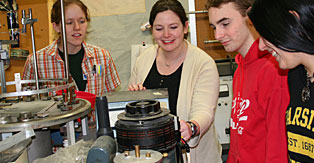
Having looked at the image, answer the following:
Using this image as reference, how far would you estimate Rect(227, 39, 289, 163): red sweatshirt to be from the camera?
1138 millimetres

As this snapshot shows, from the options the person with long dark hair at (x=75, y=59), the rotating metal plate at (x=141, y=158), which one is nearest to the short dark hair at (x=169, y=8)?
the person with long dark hair at (x=75, y=59)

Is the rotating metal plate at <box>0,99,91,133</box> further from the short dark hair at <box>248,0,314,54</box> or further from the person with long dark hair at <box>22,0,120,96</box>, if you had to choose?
the person with long dark hair at <box>22,0,120,96</box>

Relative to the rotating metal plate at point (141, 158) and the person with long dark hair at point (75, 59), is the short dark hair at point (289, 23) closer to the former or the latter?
the rotating metal plate at point (141, 158)

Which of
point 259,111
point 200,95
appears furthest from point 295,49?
point 200,95

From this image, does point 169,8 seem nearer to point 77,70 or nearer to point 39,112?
point 77,70

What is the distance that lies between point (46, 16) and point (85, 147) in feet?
8.19

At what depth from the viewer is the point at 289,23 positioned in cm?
85

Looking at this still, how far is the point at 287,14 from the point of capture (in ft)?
2.79

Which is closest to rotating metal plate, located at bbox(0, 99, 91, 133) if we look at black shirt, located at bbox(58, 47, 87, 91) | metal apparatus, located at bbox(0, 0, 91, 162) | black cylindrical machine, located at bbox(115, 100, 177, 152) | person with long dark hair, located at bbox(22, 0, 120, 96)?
metal apparatus, located at bbox(0, 0, 91, 162)

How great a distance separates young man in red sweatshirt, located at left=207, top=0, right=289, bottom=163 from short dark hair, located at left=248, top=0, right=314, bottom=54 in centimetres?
29

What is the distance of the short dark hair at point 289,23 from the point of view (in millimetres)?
835

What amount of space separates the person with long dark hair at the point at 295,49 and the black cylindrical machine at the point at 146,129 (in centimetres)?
36

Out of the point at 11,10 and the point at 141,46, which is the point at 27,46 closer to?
the point at 141,46

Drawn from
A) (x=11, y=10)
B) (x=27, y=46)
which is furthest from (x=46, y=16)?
(x=11, y=10)
